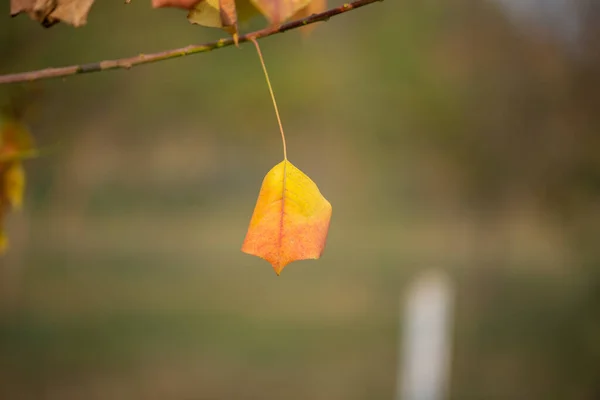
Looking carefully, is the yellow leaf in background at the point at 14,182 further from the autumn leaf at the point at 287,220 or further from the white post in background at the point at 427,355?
the white post in background at the point at 427,355

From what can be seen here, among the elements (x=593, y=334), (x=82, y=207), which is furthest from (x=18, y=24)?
(x=82, y=207)

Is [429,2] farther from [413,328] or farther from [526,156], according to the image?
[413,328]

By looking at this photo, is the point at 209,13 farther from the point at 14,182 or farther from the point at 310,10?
the point at 14,182

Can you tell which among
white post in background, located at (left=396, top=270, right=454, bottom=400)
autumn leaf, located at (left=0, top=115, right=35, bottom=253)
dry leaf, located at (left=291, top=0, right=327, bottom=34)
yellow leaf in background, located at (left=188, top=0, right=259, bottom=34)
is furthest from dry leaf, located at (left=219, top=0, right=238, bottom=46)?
white post in background, located at (left=396, top=270, right=454, bottom=400)

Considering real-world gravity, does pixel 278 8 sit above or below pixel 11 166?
above

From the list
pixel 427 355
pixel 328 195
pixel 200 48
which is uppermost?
pixel 200 48

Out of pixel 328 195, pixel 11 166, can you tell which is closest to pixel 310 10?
pixel 11 166

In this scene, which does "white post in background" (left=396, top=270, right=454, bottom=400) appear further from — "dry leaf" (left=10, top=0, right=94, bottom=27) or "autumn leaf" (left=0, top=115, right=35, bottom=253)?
"dry leaf" (left=10, top=0, right=94, bottom=27)
